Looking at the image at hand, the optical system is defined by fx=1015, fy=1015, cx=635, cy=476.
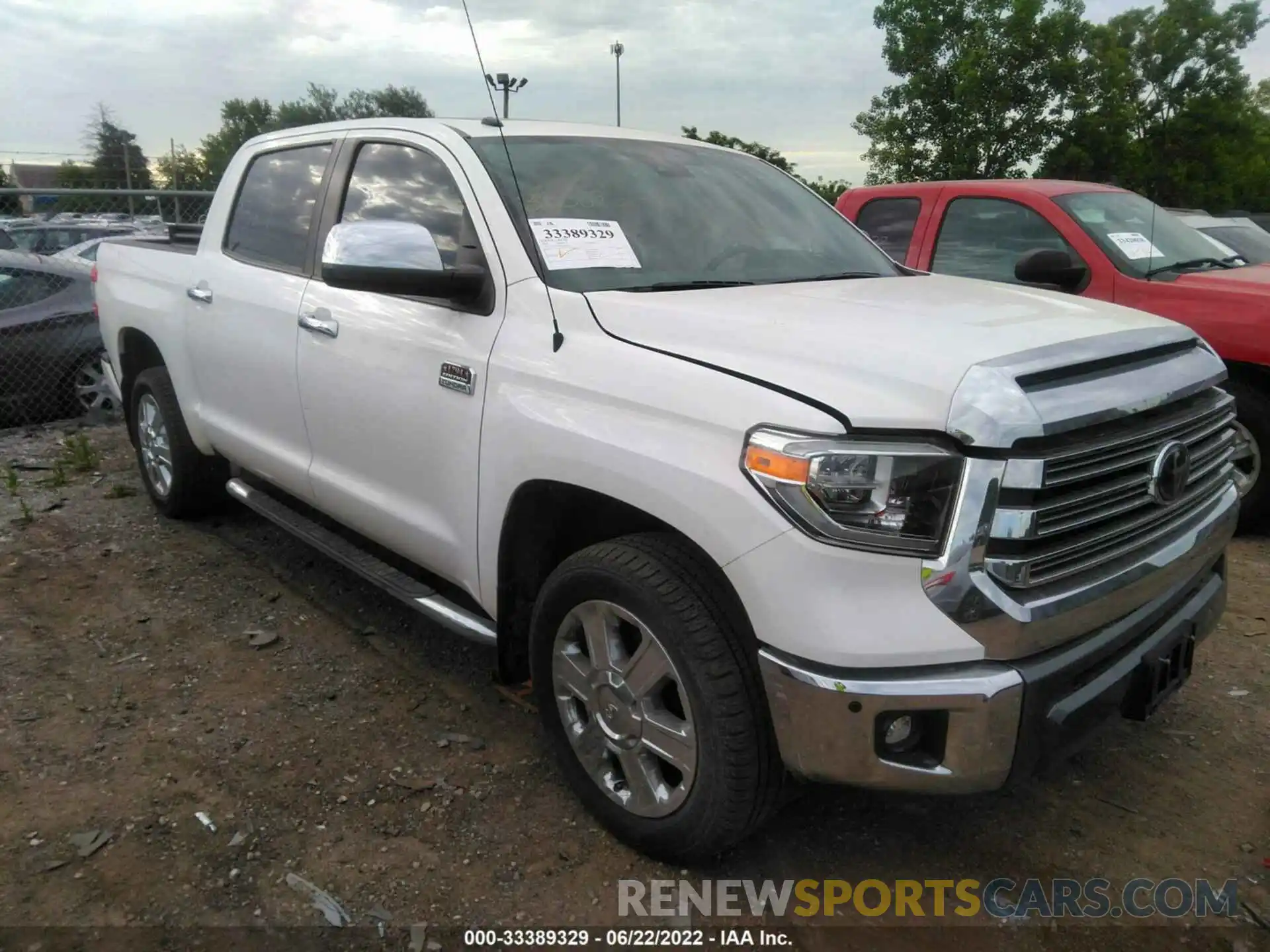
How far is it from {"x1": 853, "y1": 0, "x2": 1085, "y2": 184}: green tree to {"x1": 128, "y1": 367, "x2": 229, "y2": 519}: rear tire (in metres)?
18.3

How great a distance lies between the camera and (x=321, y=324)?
11.4 feet

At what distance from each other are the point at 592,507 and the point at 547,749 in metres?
0.91

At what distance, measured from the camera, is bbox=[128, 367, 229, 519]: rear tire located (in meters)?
4.84

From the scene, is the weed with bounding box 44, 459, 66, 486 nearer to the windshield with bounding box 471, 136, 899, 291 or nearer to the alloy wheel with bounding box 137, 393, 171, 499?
the alloy wheel with bounding box 137, 393, 171, 499

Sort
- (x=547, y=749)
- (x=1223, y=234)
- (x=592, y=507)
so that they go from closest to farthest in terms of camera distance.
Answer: (x=592, y=507) < (x=547, y=749) < (x=1223, y=234)

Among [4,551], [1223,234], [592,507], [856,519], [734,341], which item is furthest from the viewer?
[1223,234]

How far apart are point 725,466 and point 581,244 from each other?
104cm

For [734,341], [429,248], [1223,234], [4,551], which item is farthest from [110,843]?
[1223,234]

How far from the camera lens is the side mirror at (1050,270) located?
4539mm

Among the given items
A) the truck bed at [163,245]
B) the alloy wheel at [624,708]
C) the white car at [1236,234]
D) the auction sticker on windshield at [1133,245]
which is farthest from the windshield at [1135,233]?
the truck bed at [163,245]

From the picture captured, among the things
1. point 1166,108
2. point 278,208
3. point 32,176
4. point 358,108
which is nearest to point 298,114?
point 358,108

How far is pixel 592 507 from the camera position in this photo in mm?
2686

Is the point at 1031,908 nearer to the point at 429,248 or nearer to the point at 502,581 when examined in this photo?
the point at 502,581

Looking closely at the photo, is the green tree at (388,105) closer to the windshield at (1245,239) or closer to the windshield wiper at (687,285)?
the windshield wiper at (687,285)
